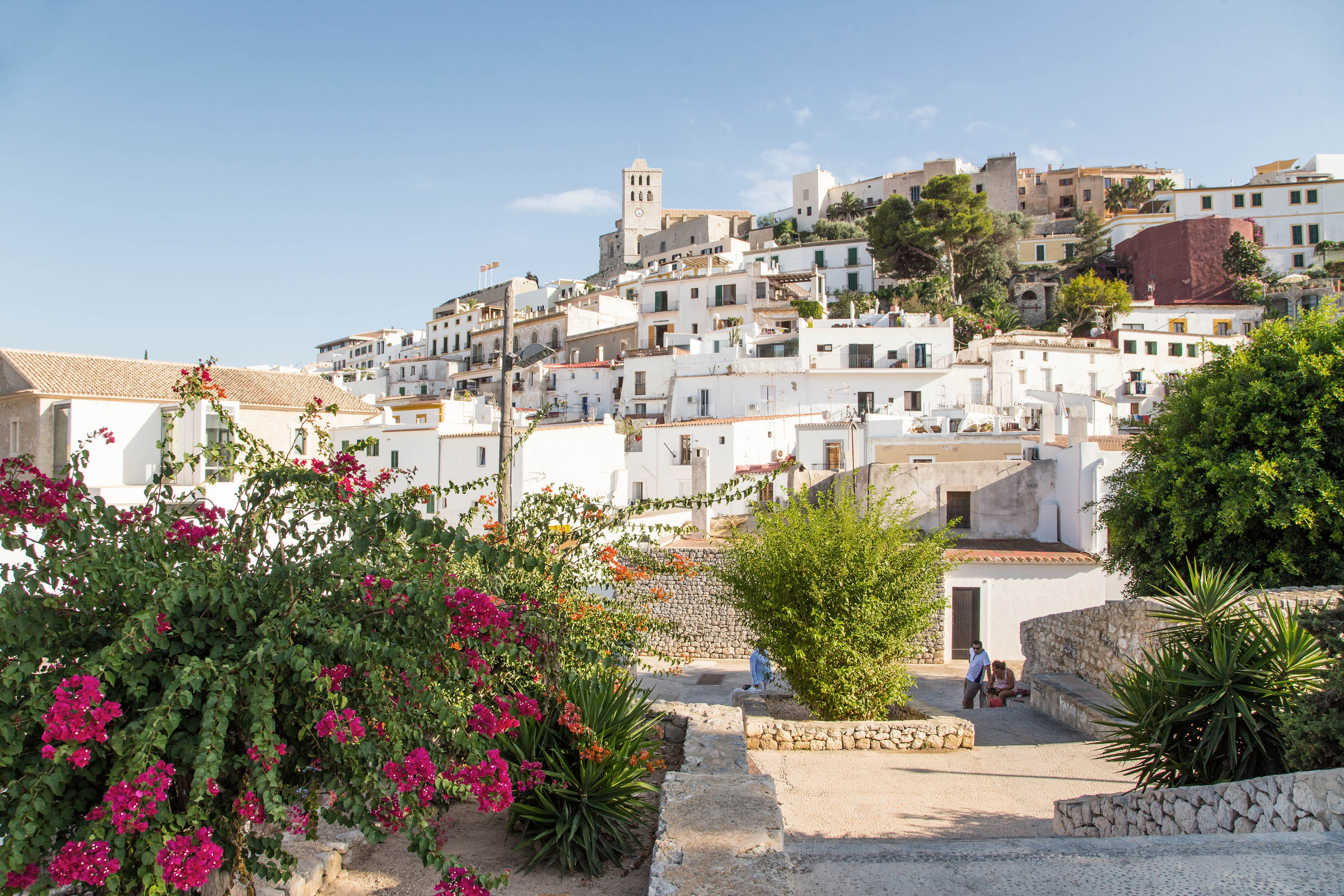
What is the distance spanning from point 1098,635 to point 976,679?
6.44 ft

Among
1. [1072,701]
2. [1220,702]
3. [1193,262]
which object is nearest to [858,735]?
[1072,701]

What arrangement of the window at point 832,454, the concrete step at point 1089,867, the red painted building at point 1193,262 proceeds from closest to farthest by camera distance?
the concrete step at point 1089,867, the window at point 832,454, the red painted building at point 1193,262

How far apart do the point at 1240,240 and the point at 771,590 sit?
5509 centimetres

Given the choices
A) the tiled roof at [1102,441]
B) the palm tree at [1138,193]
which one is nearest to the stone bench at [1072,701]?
the tiled roof at [1102,441]

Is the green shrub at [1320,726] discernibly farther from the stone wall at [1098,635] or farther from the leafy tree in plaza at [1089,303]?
the leafy tree in plaza at [1089,303]

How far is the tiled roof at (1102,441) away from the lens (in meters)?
20.7

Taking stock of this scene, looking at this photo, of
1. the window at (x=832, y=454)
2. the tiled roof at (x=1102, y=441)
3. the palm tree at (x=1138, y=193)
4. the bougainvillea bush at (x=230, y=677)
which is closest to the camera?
the bougainvillea bush at (x=230, y=677)

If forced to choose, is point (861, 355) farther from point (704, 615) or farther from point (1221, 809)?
point (1221, 809)

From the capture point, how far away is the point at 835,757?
9.41 meters

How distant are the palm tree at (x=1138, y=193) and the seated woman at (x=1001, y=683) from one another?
66.6 meters

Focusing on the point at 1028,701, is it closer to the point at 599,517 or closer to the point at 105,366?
the point at 599,517

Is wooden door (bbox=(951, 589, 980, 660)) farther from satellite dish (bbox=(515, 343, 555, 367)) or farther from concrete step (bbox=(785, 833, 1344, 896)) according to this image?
concrete step (bbox=(785, 833, 1344, 896))

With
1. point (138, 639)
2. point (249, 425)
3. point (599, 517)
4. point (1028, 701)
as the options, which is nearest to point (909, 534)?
point (1028, 701)

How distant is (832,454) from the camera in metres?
25.9
